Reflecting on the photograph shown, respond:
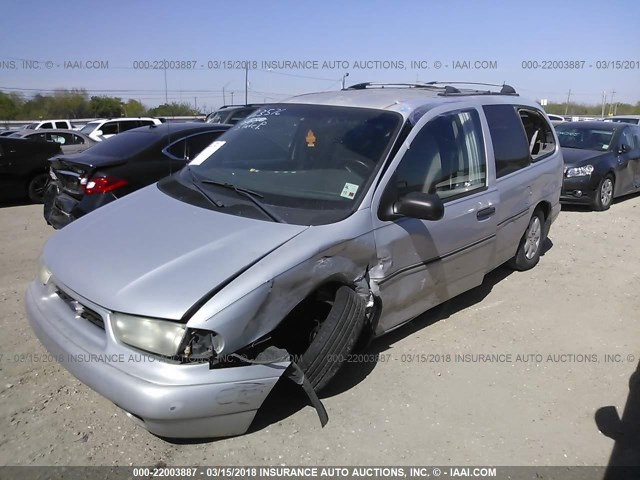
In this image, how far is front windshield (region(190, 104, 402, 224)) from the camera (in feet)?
11.1

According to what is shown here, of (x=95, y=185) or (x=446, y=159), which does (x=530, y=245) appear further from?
(x=95, y=185)

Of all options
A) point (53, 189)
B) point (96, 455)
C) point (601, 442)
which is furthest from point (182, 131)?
point (601, 442)

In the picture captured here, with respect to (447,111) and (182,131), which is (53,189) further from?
(447,111)

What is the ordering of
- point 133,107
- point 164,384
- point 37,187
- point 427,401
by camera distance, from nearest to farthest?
point 164,384, point 427,401, point 37,187, point 133,107

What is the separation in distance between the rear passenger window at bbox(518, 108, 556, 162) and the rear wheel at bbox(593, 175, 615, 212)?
157 inches

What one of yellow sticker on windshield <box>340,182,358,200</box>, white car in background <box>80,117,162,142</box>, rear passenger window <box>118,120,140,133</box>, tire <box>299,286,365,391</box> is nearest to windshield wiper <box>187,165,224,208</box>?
yellow sticker on windshield <box>340,182,358,200</box>

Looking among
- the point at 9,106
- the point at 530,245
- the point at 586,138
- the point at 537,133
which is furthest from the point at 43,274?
the point at 9,106

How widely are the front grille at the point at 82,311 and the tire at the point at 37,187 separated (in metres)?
7.38

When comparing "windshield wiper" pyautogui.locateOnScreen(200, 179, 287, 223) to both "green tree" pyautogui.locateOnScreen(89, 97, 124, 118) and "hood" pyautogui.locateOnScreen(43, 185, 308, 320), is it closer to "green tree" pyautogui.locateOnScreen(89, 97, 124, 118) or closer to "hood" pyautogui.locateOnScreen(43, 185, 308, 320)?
"hood" pyautogui.locateOnScreen(43, 185, 308, 320)

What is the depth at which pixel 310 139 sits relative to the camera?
3.85 metres

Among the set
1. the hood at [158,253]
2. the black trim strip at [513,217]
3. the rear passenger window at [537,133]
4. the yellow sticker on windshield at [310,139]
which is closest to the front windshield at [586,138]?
the rear passenger window at [537,133]

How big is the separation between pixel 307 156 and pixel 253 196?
22.0 inches

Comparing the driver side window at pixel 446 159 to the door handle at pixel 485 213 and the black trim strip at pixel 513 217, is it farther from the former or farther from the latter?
the black trim strip at pixel 513 217

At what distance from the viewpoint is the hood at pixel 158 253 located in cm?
259
